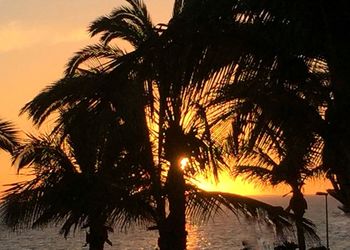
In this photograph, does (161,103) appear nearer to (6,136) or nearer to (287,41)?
(287,41)

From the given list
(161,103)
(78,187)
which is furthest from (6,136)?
(161,103)

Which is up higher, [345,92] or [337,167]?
[345,92]

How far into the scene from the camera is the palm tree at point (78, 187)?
15.3 m

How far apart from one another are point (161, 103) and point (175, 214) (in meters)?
7.44

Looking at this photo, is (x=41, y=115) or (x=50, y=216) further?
(x=50, y=216)

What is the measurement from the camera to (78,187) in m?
17.6

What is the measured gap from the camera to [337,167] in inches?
335

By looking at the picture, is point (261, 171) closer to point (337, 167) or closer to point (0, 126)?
point (0, 126)

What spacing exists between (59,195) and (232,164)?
6.99m

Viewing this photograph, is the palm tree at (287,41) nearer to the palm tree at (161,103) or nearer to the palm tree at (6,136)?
the palm tree at (161,103)

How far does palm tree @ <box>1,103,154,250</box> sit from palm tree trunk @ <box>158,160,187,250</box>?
904 mm

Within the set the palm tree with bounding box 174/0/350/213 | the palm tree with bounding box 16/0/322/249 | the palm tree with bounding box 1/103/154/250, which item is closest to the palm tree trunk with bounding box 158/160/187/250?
the palm tree with bounding box 16/0/322/249

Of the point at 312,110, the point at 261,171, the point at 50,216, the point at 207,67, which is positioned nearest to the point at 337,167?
the point at 312,110

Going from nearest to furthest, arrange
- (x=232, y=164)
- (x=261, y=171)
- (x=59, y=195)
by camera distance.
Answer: (x=232, y=164) < (x=59, y=195) < (x=261, y=171)
